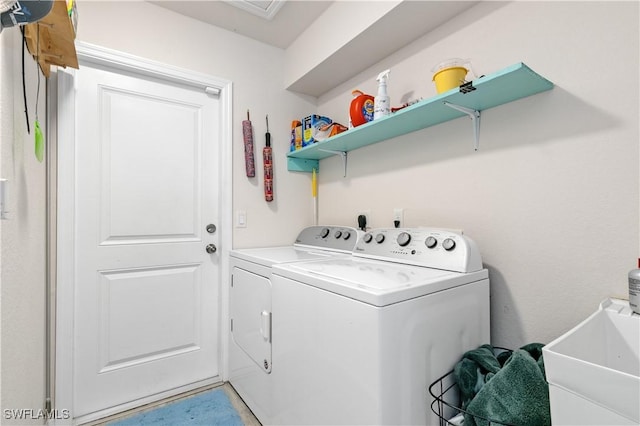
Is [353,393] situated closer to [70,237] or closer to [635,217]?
[635,217]

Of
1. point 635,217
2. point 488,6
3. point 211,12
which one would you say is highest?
point 211,12

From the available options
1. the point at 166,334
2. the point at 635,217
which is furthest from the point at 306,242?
the point at 635,217

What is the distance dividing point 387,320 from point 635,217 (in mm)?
895

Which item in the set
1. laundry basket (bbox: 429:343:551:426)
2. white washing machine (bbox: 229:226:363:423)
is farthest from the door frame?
laundry basket (bbox: 429:343:551:426)

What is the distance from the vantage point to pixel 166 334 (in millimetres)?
1873

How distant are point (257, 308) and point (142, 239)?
2.92 feet

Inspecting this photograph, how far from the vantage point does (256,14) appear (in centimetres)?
192

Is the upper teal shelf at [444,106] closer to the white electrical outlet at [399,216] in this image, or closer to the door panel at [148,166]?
the white electrical outlet at [399,216]

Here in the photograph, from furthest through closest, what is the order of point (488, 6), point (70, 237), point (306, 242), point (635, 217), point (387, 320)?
1. point (306, 242)
2. point (70, 237)
3. point (488, 6)
4. point (635, 217)
5. point (387, 320)

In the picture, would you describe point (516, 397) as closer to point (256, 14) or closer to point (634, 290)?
point (634, 290)

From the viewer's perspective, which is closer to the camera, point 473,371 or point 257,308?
point 473,371

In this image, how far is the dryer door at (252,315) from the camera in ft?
4.71

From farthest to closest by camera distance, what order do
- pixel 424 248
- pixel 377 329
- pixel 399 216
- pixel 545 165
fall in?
pixel 399 216 < pixel 424 248 < pixel 545 165 < pixel 377 329

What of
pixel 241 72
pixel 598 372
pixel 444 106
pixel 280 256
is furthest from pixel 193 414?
pixel 241 72
